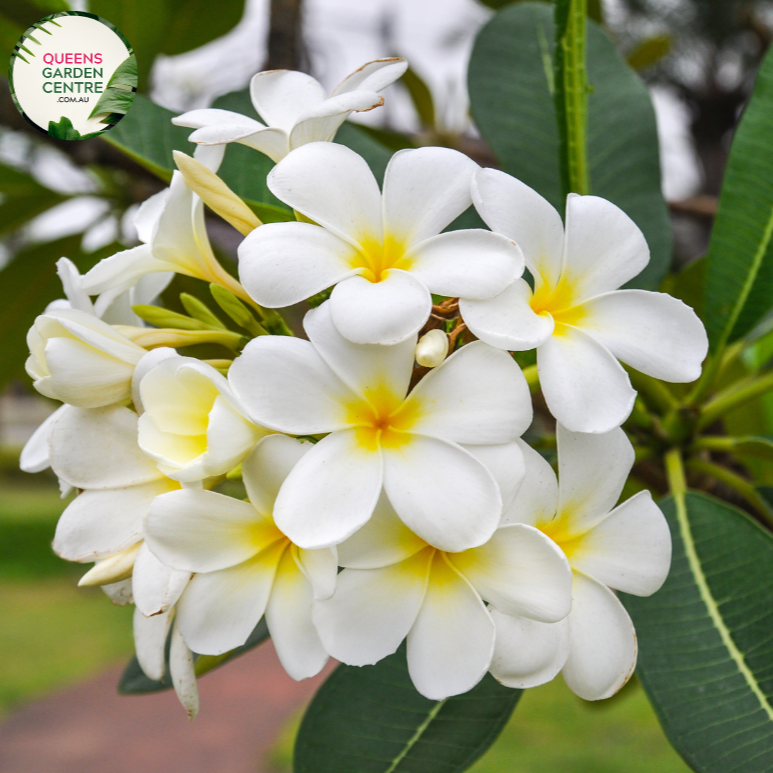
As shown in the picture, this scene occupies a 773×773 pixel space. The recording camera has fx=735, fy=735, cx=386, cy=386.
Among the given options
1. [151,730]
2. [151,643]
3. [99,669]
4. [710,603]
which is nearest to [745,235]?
[710,603]

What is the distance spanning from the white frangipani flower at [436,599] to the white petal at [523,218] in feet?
0.57

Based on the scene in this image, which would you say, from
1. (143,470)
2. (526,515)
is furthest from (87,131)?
(526,515)

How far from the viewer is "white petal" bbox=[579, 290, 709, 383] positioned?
46 centimetres

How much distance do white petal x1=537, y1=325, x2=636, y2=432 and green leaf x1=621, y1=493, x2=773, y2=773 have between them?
11.2 inches

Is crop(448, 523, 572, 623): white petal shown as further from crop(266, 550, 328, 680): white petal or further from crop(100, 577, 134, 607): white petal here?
crop(100, 577, 134, 607): white petal

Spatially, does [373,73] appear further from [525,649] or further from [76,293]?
[525,649]

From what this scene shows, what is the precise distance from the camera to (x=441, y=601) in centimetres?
45

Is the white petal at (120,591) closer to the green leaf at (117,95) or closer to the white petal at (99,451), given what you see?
the white petal at (99,451)

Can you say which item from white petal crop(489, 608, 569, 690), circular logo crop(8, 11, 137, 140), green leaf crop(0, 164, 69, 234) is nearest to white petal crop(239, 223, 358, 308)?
white petal crop(489, 608, 569, 690)

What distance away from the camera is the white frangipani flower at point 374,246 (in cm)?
41

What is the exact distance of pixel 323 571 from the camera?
412 mm

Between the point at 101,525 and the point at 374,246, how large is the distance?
10.1 inches

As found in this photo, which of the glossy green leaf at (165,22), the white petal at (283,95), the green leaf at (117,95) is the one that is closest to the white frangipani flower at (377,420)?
the white petal at (283,95)

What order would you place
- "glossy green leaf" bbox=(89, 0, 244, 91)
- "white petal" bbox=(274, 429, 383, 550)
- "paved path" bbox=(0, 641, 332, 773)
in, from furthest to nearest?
1. "paved path" bbox=(0, 641, 332, 773)
2. "glossy green leaf" bbox=(89, 0, 244, 91)
3. "white petal" bbox=(274, 429, 383, 550)
